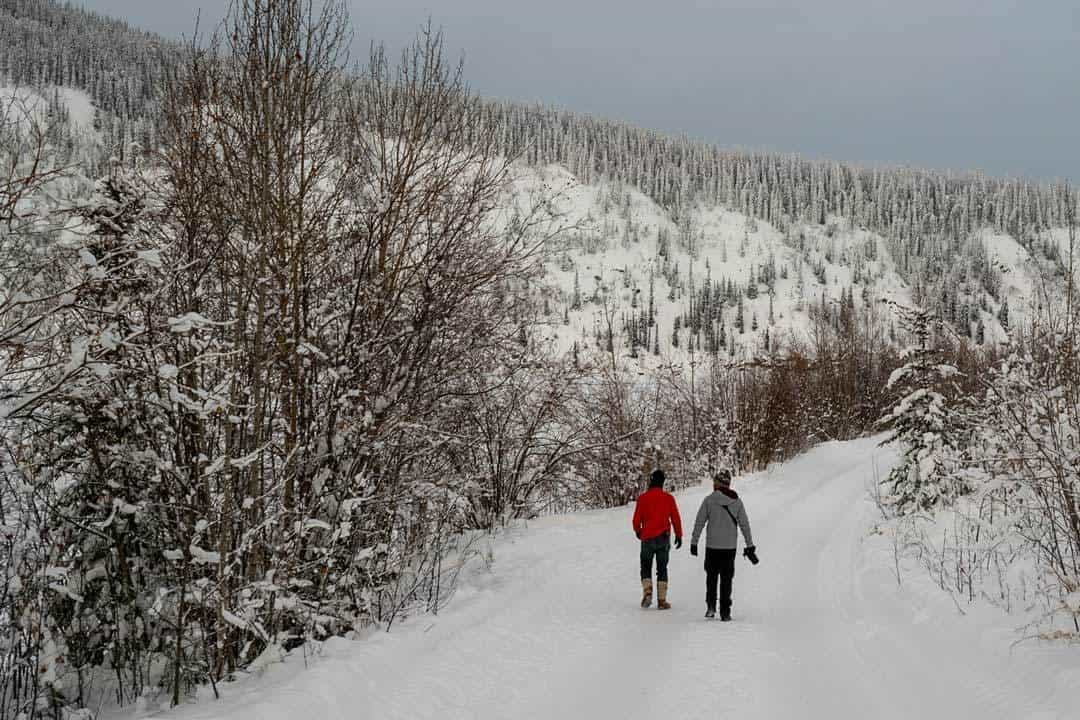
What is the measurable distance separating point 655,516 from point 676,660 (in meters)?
2.87

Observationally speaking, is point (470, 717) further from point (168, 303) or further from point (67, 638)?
point (168, 303)

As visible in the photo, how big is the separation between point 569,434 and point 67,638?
32.8ft

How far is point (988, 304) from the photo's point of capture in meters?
129

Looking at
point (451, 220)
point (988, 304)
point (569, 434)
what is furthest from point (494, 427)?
point (988, 304)

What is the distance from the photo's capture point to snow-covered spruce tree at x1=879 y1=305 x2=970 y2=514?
44.1ft

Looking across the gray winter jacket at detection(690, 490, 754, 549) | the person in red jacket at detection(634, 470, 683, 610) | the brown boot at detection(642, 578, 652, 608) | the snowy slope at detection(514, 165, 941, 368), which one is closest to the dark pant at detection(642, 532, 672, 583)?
the person in red jacket at detection(634, 470, 683, 610)

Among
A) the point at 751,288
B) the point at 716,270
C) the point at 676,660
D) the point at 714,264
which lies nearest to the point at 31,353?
the point at 676,660

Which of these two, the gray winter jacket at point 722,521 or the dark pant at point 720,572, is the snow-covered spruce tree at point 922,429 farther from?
the dark pant at point 720,572

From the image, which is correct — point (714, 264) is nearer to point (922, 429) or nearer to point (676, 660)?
point (922, 429)

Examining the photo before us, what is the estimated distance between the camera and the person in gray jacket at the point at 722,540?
852 cm

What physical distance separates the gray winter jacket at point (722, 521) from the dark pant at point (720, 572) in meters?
0.09

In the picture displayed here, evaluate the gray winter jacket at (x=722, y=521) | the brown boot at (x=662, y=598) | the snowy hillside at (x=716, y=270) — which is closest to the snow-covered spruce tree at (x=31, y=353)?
the brown boot at (x=662, y=598)

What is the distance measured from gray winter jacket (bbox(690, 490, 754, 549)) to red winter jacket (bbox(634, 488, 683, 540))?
40cm

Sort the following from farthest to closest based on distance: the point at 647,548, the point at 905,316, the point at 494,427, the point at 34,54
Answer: the point at 34,54 → the point at 905,316 → the point at 494,427 → the point at 647,548
